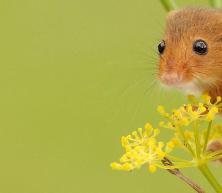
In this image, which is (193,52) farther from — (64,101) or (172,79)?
(64,101)

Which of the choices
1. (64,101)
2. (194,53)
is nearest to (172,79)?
(194,53)

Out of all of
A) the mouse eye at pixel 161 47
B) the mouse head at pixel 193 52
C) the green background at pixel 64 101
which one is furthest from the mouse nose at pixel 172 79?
the green background at pixel 64 101

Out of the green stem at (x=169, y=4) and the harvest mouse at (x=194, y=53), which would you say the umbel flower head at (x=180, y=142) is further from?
the green stem at (x=169, y=4)

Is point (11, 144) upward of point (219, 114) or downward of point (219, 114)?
upward

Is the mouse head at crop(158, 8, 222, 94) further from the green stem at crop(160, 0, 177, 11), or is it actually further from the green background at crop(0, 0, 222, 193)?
the green background at crop(0, 0, 222, 193)

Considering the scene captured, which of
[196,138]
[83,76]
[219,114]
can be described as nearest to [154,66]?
[219,114]

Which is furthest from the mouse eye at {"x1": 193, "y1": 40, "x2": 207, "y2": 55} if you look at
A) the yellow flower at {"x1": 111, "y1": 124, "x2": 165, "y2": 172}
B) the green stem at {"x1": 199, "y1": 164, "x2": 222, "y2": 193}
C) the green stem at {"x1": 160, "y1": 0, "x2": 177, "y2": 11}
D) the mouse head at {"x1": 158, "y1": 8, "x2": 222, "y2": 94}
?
the green stem at {"x1": 199, "y1": 164, "x2": 222, "y2": 193}

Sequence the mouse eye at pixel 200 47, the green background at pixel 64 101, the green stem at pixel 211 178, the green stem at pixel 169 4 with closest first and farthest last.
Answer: the green stem at pixel 211 178
the green stem at pixel 169 4
the mouse eye at pixel 200 47
the green background at pixel 64 101

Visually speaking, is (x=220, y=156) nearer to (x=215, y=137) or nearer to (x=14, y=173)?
(x=215, y=137)
